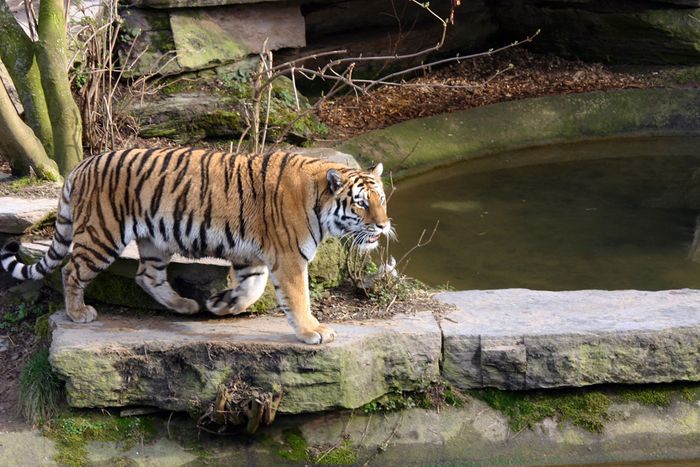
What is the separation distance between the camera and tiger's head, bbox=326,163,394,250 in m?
5.59

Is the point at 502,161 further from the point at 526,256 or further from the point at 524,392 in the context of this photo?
the point at 524,392

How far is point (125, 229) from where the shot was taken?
5.88 meters

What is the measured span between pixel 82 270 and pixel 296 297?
1.30 metres

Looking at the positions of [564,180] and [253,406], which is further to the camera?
[564,180]

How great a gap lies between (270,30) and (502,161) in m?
2.98

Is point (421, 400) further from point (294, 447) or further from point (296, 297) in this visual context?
point (296, 297)

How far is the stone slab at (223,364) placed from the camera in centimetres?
563

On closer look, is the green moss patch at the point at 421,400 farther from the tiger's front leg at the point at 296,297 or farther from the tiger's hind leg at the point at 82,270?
the tiger's hind leg at the point at 82,270

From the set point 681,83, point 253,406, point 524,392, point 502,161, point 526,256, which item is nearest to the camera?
point 253,406

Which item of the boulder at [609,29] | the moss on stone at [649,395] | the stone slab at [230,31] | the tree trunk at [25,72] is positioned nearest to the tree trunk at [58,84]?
the tree trunk at [25,72]

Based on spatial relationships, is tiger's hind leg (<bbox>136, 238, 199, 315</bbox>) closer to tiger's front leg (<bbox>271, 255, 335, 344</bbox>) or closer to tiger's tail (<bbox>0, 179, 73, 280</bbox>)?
tiger's tail (<bbox>0, 179, 73, 280</bbox>)

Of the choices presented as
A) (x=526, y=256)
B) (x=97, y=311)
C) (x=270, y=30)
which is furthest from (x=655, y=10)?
(x=97, y=311)

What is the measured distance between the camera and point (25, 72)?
7895 mm

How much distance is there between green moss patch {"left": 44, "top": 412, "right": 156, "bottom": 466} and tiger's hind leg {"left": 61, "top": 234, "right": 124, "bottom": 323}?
2.03 feet
